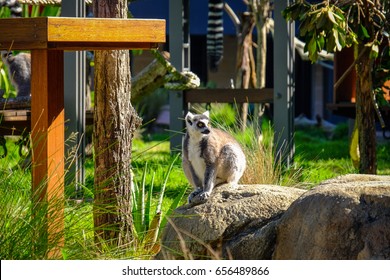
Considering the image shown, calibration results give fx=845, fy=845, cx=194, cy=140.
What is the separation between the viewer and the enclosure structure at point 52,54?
4.95 meters

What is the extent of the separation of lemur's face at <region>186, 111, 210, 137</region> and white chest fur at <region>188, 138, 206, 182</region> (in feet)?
0.31

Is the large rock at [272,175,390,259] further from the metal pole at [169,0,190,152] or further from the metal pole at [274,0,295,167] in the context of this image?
the metal pole at [169,0,190,152]

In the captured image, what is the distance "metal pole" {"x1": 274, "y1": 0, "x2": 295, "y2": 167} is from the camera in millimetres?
10125

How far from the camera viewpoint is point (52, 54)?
17.2ft

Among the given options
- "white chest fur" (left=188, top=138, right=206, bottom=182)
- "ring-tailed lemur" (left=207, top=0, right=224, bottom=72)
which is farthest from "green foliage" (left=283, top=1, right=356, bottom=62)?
"ring-tailed lemur" (left=207, top=0, right=224, bottom=72)

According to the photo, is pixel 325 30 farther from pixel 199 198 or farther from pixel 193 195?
pixel 199 198

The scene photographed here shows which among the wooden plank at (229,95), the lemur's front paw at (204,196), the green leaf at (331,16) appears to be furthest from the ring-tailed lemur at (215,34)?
the lemur's front paw at (204,196)

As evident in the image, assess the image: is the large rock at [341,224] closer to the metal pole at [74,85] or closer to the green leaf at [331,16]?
the green leaf at [331,16]

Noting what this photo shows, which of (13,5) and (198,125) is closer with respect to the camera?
(198,125)

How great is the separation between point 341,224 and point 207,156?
188cm

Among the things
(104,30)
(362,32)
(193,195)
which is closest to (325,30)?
(362,32)

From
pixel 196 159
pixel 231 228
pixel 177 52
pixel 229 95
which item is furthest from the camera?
pixel 177 52

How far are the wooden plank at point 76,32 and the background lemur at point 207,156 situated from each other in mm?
1233

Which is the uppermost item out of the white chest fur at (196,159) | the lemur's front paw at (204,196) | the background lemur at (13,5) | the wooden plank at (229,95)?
the background lemur at (13,5)
